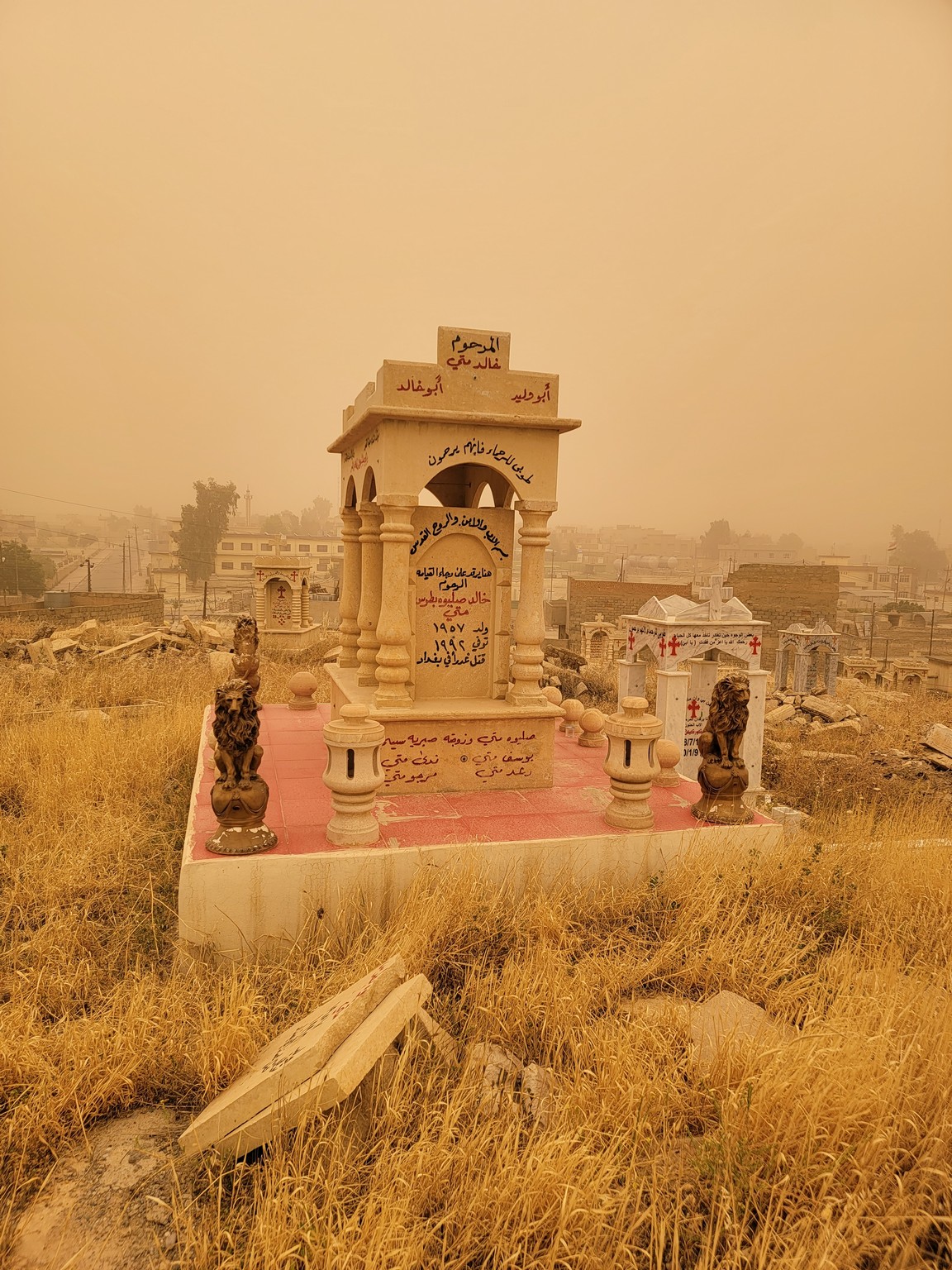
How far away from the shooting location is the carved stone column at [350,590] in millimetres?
8367

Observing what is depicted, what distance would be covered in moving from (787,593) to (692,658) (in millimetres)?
25531

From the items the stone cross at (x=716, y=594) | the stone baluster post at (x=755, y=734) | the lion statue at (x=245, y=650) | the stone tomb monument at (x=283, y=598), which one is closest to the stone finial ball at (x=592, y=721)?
the stone baluster post at (x=755, y=734)

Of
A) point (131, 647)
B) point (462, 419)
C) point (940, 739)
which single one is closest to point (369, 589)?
point (462, 419)

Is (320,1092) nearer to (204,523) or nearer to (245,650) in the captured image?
(245,650)

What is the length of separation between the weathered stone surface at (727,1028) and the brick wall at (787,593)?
104ft

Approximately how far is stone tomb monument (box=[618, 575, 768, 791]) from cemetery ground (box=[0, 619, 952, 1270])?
A: 14.9ft

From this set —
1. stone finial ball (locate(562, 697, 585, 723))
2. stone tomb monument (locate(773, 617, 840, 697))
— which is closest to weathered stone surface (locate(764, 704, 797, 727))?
stone tomb monument (locate(773, 617, 840, 697))

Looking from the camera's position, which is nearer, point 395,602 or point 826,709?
point 395,602

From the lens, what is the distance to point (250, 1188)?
2.84m

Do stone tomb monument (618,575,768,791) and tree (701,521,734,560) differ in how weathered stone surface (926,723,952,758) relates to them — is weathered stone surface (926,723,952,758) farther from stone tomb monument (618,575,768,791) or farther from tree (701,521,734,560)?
tree (701,521,734,560)

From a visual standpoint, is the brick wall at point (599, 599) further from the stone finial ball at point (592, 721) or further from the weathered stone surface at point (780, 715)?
the stone finial ball at point (592, 721)

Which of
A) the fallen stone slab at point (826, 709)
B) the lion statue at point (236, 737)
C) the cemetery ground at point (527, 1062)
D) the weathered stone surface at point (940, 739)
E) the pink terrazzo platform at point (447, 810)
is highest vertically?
the lion statue at point (236, 737)

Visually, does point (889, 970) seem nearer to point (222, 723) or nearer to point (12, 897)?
point (222, 723)

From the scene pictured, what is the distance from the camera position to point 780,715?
16.5 m
